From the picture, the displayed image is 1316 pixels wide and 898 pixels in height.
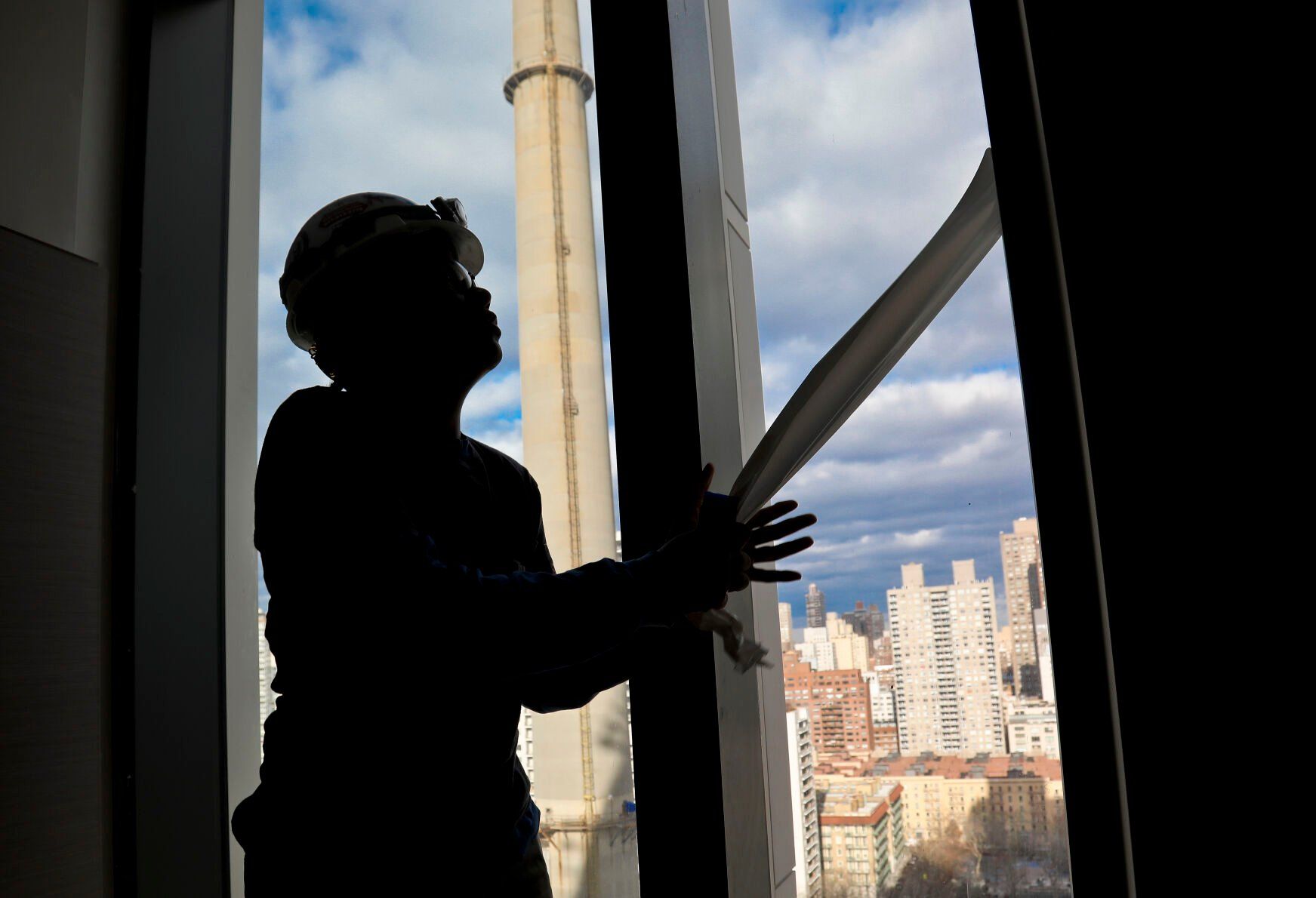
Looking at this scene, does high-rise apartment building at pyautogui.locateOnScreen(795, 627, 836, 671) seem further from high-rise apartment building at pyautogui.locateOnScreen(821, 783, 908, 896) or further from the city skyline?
high-rise apartment building at pyautogui.locateOnScreen(821, 783, 908, 896)

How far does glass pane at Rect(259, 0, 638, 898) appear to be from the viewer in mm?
1675

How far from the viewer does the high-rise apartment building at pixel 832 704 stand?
1.16 meters

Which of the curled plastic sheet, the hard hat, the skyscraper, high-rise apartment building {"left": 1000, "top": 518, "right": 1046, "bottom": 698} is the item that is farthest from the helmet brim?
the skyscraper

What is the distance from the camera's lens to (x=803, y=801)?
125 centimetres

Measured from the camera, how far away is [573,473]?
349 cm

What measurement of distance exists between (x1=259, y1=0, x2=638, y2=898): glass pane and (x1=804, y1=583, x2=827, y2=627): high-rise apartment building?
0.32 m

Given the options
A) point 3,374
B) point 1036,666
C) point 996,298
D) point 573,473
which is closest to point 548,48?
point 573,473

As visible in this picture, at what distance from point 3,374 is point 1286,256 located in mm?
1870

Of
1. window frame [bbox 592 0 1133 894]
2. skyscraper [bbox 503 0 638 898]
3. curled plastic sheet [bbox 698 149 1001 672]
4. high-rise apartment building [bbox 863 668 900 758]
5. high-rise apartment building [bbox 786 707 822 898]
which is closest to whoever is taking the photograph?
window frame [bbox 592 0 1133 894]

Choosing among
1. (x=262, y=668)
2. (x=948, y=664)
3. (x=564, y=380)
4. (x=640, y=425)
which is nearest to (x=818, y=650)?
(x=948, y=664)

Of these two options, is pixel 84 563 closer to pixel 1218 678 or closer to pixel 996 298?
pixel 996 298

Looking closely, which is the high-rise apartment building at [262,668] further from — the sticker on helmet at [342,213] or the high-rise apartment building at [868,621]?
the high-rise apartment building at [868,621]

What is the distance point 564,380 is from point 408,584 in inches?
123

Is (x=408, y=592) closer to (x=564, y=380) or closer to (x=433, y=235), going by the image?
(x=433, y=235)
